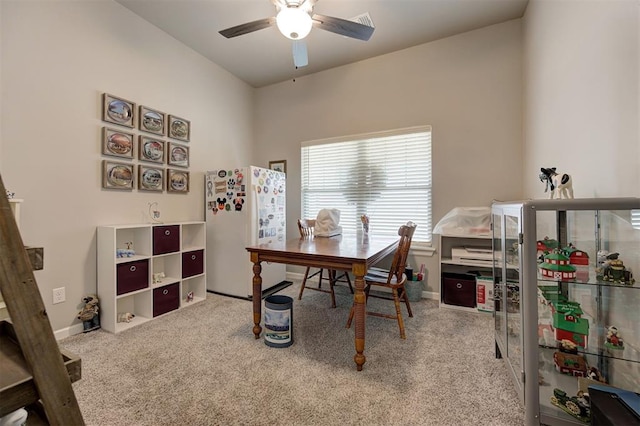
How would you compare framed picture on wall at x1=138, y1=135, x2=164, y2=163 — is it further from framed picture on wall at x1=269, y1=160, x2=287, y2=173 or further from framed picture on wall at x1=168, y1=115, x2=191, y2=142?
framed picture on wall at x1=269, y1=160, x2=287, y2=173

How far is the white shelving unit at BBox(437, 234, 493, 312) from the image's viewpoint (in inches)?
109

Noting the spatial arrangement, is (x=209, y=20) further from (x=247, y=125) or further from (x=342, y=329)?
(x=342, y=329)

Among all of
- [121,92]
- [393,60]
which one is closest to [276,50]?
[393,60]

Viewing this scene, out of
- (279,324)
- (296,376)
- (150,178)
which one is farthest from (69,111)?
(296,376)

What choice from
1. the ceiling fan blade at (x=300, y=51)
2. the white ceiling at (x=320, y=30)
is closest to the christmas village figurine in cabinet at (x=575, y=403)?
the ceiling fan blade at (x=300, y=51)

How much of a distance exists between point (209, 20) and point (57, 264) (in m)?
2.69

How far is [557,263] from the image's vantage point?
1.26 m

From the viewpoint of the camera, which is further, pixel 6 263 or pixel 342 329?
pixel 342 329

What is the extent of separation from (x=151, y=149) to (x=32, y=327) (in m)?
2.75

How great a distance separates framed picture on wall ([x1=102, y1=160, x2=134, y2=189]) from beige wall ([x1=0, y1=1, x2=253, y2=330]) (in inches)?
2.3

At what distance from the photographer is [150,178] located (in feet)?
9.42

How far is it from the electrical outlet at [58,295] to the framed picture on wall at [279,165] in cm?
276

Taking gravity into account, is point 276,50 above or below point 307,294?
above

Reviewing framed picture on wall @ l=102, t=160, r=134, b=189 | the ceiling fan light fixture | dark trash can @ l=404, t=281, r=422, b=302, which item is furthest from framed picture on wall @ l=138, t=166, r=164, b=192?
dark trash can @ l=404, t=281, r=422, b=302
